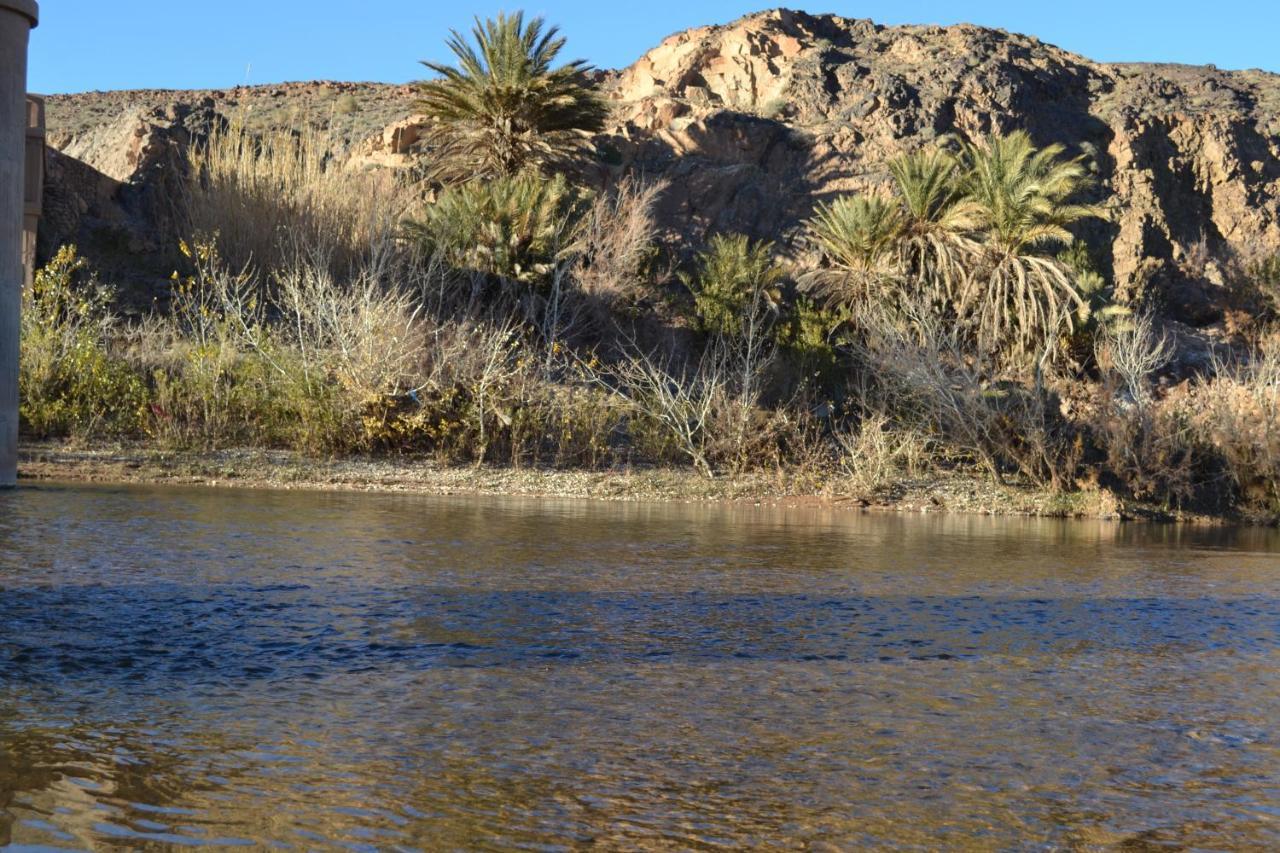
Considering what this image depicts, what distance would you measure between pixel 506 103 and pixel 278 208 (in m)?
5.17

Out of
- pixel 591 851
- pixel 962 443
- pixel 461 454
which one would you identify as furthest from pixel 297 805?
pixel 962 443

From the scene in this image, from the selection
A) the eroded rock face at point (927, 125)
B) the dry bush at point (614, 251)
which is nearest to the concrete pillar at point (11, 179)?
the dry bush at point (614, 251)

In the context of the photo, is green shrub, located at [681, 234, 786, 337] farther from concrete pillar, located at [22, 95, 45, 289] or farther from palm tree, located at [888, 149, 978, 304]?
concrete pillar, located at [22, 95, 45, 289]

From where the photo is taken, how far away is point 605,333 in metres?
26.4

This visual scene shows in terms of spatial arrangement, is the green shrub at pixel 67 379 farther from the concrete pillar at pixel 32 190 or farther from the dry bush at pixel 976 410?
the dry bush at pixel 976 410

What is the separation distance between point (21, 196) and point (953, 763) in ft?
37.3

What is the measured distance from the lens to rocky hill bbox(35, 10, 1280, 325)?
109 feet

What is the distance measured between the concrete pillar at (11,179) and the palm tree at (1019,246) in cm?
1568

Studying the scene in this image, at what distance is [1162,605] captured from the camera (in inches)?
387

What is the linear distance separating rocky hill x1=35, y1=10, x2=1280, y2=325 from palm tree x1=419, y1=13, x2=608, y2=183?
13.2 ft

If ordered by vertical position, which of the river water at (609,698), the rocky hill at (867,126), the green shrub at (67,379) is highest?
the rocky hill at (867,126)

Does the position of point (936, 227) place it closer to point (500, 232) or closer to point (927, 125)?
point (500, 232)

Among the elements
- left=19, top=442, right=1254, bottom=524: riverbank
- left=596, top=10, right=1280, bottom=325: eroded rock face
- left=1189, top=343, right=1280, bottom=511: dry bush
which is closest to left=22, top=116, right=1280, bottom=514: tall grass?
left=1189, top=343, right=1280, bottom=511: dry bush

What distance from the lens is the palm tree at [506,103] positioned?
90.7 ft
